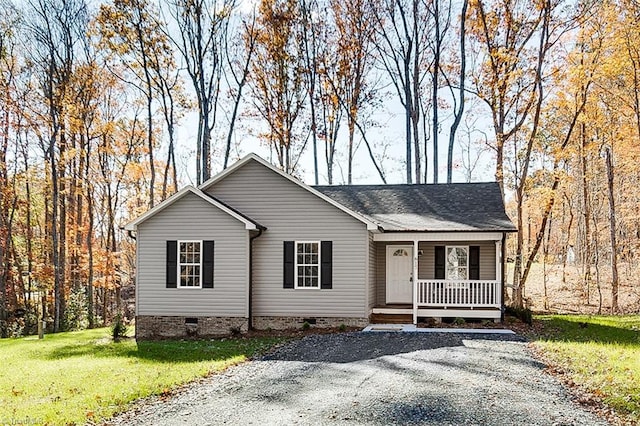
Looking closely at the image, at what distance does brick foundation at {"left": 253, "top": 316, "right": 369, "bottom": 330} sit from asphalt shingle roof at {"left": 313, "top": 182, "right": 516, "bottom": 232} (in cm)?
270

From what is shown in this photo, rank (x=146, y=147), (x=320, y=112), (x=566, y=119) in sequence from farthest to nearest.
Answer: (x=146, y=147), (x=320, y=112), (x=566, y=119)

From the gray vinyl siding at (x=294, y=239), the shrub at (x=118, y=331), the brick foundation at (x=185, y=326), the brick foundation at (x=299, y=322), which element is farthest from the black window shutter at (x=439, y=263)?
the shrub at (x=118, y=331)

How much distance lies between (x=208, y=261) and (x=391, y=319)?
5386 millimetres

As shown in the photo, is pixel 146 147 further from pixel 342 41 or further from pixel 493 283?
pixel 493 283

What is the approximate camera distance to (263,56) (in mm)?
26016

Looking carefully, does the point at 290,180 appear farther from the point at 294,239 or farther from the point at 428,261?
the point at 428,261

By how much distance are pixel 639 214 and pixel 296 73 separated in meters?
16.2

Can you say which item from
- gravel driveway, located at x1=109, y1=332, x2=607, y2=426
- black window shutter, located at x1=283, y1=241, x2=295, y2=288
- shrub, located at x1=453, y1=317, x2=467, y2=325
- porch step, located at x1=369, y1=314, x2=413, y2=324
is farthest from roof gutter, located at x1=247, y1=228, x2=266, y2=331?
shrub, located at x1=453, y1=317, x2=467, y2=325

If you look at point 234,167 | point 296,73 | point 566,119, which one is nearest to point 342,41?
point 296,73

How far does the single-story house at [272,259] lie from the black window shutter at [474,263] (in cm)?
56

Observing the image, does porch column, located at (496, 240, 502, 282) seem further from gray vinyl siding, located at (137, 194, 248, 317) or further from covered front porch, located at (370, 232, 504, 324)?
gray vinyl siding, located at (137, 194, 248, 317)

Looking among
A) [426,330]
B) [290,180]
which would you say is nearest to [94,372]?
[290,180]

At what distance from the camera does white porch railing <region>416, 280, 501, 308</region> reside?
53.5 feet

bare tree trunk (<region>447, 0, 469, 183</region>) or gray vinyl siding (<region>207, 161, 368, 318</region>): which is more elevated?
bare tree trunk (<region>447, 0, 469, 183</region>)
